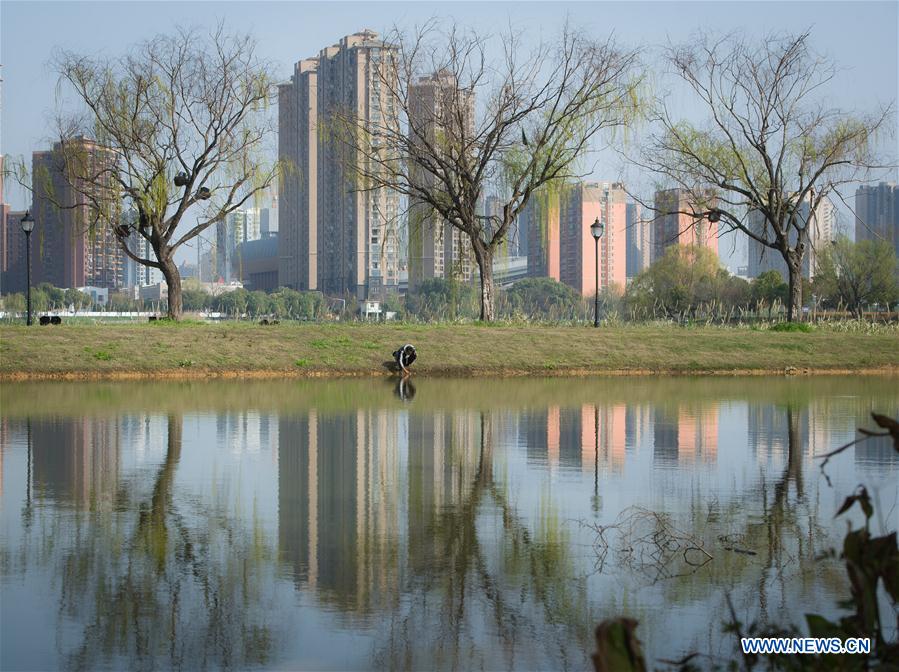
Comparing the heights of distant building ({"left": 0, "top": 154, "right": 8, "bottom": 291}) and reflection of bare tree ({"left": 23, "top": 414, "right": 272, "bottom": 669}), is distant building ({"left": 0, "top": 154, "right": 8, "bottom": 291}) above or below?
above

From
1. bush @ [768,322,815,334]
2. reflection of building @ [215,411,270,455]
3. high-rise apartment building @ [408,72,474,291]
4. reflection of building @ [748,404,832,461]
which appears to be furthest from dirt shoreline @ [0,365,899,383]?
reflection of building @ [748,404,832,461]

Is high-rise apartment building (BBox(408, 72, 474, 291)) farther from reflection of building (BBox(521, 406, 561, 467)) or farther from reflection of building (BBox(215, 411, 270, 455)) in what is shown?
reflection of building (BBox(215, 411, 270, 455))

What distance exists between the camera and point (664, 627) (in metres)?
5.70

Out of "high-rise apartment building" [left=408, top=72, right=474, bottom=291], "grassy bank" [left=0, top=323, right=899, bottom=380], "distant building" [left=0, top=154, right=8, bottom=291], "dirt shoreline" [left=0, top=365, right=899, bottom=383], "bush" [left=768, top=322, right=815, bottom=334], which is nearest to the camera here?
"dirt shoreline" [left=0, top=365, right=899, bottom=383]

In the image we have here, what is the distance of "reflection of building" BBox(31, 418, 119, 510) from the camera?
952 cm

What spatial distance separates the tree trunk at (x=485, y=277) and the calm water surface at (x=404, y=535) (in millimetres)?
18106

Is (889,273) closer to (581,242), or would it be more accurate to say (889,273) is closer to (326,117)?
(326,117)

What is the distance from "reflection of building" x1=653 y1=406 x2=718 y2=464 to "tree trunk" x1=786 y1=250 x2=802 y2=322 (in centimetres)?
1989

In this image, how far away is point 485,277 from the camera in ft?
113

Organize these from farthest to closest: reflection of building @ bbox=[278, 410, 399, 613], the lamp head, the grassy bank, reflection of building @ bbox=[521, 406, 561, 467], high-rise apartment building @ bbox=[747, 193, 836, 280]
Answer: high-rise apartment building @ bbox=[747, 193, 836, 280], the lamp head, the grassy bank, reflection of building @ bbox=[521, 406, 561, 467], reflection of building @ bbox=[278, 410, 399, 613]

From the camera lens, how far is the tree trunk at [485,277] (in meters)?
33.7

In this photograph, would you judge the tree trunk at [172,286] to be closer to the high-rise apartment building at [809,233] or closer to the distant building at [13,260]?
the high-rise apartment building at [809,233]

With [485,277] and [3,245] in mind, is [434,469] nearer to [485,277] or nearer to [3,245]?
[485,277]

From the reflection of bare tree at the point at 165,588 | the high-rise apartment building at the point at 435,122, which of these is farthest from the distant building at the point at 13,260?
the reflection of bare tree at the point at 165,588
